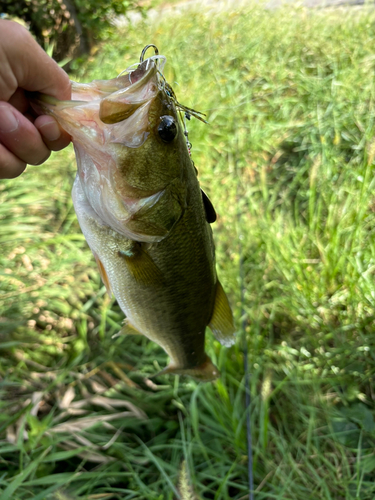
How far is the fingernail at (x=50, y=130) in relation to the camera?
1.06 meters

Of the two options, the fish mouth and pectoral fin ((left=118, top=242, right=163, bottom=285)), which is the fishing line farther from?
the fish mouth

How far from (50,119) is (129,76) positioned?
0.26 metres

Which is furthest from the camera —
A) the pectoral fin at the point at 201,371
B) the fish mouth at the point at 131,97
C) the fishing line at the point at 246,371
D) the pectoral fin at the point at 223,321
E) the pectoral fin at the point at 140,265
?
the fishing line at the point at 246,371

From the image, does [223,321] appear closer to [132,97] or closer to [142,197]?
[142,197]

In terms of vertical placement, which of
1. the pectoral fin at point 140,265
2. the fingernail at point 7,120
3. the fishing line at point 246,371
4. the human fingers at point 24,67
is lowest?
the fishing line at point 246,371

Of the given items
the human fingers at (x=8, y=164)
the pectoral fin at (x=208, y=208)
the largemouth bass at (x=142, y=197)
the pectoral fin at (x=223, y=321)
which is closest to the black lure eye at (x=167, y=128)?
the largemouth bass at (x=142, y=197)

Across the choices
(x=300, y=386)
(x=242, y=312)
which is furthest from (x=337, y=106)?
(x=300, y=386)

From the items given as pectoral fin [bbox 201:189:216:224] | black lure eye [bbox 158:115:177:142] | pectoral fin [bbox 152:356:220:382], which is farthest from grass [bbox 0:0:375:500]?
black lure eye [bbox 158:115:177:142]

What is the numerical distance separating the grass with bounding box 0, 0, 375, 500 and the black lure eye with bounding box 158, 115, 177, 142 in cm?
138

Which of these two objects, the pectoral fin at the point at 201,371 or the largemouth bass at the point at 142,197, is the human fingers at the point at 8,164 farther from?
the pectoral fin at the point at 201,371

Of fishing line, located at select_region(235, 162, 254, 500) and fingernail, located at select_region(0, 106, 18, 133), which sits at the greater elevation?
fingernail, located at select_region(0, 106, 18, 133)

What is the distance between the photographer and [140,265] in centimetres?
116

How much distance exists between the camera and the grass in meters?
1.94

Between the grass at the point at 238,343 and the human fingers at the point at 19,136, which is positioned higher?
the human fingers at the point at 19,136
